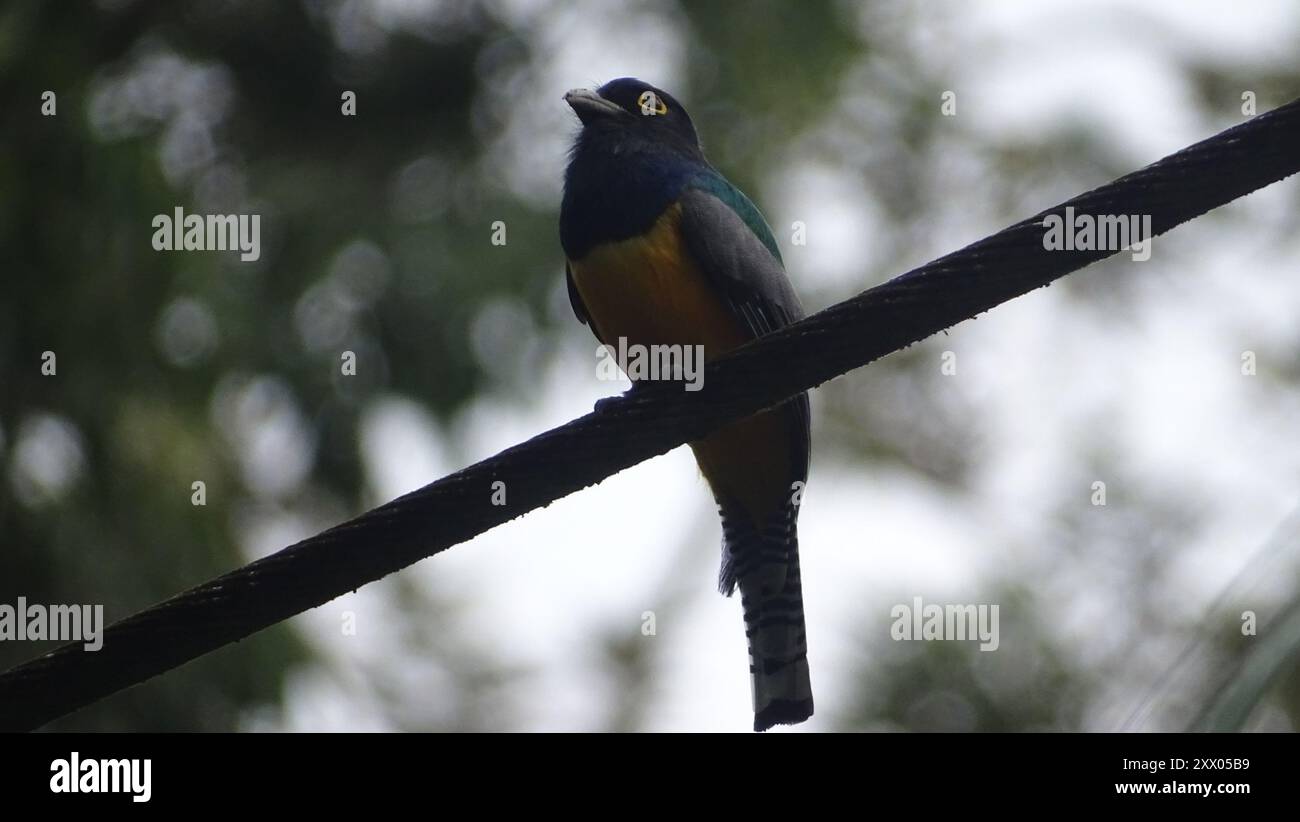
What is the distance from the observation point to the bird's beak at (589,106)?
562 centimetres

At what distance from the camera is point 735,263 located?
5047 millimetres

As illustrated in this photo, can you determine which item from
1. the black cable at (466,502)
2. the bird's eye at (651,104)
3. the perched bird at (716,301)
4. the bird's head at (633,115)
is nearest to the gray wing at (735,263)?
the perched bird at (716,301)

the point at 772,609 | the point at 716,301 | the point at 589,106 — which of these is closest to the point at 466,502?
the point at 716,301

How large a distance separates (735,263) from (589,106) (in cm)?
104

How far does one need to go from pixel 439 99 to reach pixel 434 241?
1346 mm

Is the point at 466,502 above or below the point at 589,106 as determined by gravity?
below

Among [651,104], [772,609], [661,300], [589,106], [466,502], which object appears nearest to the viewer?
[466,502]

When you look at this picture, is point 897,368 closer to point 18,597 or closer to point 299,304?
point 299,304

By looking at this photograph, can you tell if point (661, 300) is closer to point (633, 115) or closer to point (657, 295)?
point (657, 295)

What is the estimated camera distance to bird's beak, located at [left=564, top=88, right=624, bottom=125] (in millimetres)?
5621

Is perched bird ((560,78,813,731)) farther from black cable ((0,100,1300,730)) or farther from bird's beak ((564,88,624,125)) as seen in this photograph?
black cable ((0,100,1300,730))

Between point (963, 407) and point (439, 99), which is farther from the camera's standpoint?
point (963, 407)
